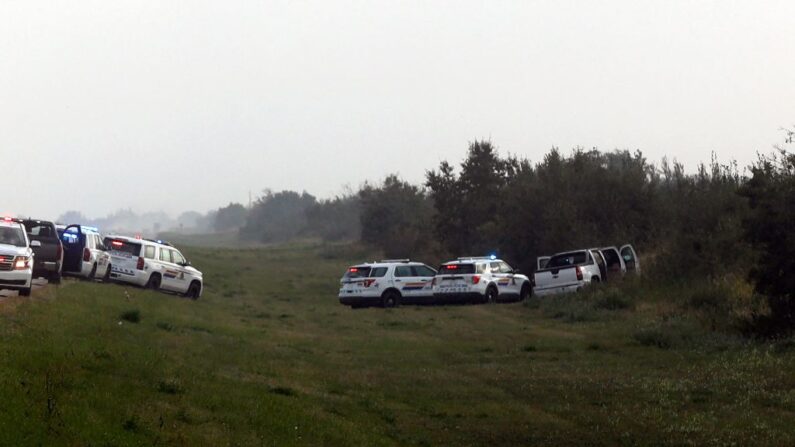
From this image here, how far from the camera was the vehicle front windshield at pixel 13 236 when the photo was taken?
2227 centimetres

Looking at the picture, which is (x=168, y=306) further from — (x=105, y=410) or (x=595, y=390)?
(x=105, y=410)

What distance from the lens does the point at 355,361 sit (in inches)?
750

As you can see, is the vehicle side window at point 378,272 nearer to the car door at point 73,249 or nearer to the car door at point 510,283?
the car door at point 510,283

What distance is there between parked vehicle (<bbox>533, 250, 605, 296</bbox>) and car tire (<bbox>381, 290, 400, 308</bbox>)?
4.71 metres

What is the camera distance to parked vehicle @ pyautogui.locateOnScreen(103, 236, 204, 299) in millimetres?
32344

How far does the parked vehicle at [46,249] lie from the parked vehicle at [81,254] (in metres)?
3.48

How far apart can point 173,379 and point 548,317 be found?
673 inches

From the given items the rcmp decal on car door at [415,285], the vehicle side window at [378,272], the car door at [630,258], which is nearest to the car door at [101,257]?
the vehicle side window at [378,272]

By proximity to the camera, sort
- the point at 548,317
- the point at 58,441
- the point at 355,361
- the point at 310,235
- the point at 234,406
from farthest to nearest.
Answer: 1. the point at 310,235
2. the point at 548,317
3. the point at 355,361
4. the point at 234,406
5. the point at 58,441

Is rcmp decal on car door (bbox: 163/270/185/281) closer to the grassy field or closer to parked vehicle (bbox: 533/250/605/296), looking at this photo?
the grassy field

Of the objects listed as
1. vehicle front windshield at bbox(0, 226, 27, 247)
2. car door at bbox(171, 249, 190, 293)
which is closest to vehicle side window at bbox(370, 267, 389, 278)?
car door at bbox(171, 249, 190, 293)

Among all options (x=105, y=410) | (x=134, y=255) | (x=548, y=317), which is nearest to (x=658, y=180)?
(x=548, y=317)

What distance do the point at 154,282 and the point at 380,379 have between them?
60.4 ft

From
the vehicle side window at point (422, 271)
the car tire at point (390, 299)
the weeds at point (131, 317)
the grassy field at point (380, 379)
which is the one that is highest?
the vehicle side window at point (422, 271)
